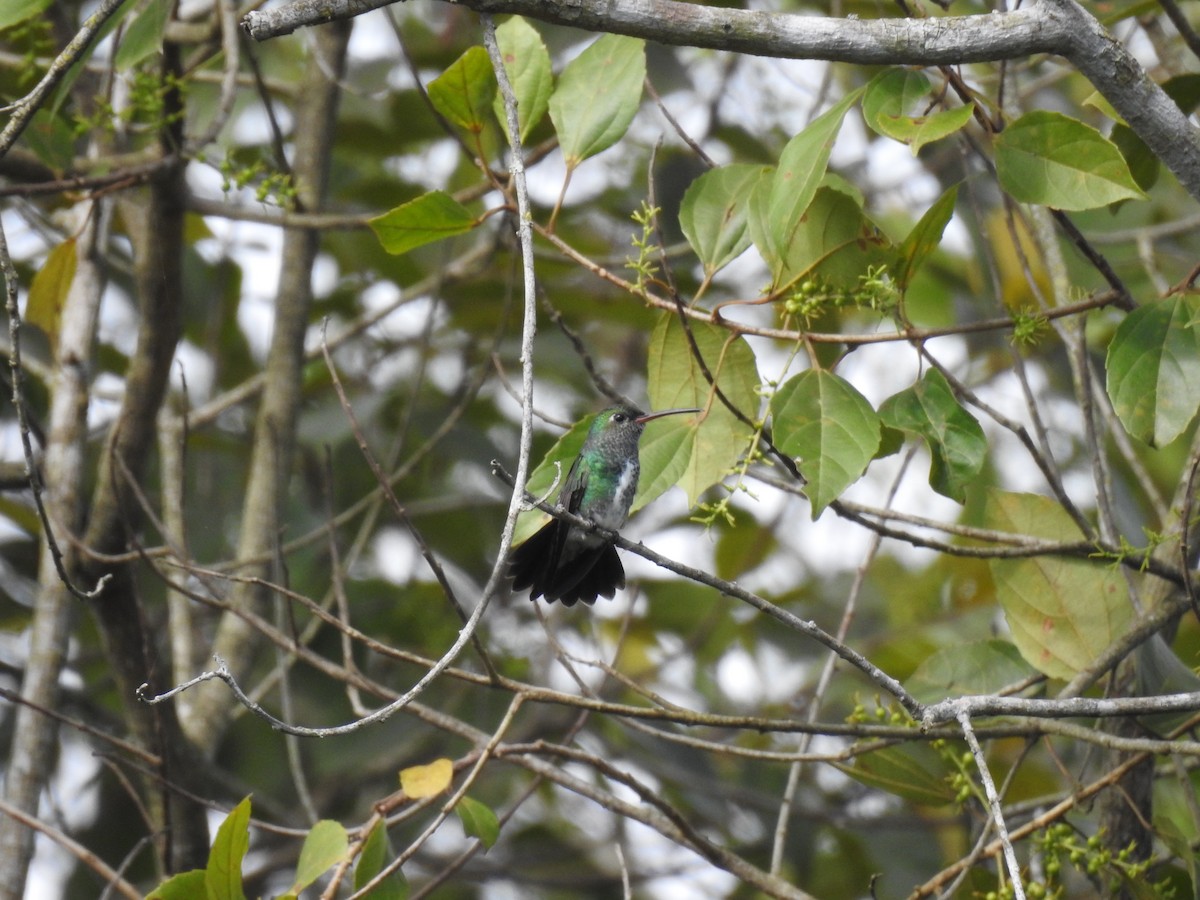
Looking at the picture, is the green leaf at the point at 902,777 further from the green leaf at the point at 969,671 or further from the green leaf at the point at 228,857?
the green leaf at the point at 228,857

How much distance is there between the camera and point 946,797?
3.47 meters

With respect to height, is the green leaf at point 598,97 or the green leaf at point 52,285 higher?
the green leaf at point 598,97

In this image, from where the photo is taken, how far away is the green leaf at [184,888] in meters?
2.78

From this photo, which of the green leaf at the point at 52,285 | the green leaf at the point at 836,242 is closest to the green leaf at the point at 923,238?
the green leaf at the point at 836,242

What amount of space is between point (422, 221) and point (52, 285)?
4.85 ft

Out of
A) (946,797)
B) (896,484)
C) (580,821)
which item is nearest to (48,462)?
(896,484)

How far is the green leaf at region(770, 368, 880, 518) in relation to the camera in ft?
8.59

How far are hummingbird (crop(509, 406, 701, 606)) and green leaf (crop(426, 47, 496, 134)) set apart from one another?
0.81 m

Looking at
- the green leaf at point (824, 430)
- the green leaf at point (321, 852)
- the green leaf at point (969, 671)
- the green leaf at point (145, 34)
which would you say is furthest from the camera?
the green leaf at point (969, 671)

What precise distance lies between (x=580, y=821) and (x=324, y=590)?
103 inches

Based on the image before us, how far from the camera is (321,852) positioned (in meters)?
2.92

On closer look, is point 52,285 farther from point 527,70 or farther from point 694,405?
point 694,405

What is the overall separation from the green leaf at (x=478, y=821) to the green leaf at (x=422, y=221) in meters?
1.31

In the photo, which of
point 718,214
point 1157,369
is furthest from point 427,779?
point 1157,369
